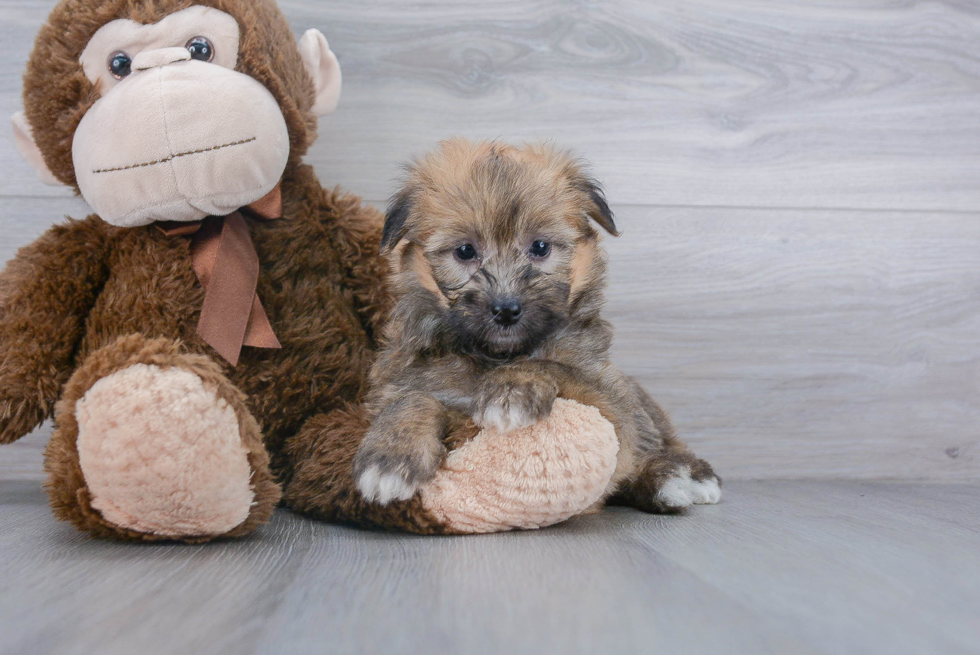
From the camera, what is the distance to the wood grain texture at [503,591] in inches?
38.5

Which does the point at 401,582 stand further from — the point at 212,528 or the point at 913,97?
the point at 913,97

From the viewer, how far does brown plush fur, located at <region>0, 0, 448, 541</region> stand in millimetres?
1533

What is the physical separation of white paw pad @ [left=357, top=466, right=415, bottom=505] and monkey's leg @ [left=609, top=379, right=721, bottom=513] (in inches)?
23.5

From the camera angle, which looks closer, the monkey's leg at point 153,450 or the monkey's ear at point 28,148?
the monkey's leg at point 153,450

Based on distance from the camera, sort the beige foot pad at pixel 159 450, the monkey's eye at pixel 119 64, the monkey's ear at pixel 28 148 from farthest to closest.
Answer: the monkey's ear at pixel 28 148 < the monkey's eye at pixel 119 64 < the beige foot pad at pixel 159 450

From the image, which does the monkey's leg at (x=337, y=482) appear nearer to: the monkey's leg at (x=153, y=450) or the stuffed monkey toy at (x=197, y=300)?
the stuffed monkey toy at (x=197, y=300)

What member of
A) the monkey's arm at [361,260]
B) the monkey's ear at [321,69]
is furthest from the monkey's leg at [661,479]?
the monkey's ear at [321,69]

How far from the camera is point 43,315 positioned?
1555 millimetres

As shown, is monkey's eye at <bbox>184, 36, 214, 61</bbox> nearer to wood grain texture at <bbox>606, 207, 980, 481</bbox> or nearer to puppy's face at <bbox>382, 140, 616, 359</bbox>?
puppy's face at <bbox>382, 140, 616, 359</bbox>

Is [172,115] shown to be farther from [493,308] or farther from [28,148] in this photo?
[493,308]

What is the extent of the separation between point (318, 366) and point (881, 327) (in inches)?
→ 70.2

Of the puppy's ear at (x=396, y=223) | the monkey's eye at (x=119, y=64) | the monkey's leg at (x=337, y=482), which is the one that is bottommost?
the monkey's leg at (x=337, y=482)

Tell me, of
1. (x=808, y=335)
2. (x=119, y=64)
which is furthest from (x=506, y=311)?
(x=808, y=335)

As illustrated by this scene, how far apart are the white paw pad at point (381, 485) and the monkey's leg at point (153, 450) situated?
188 millimetres
